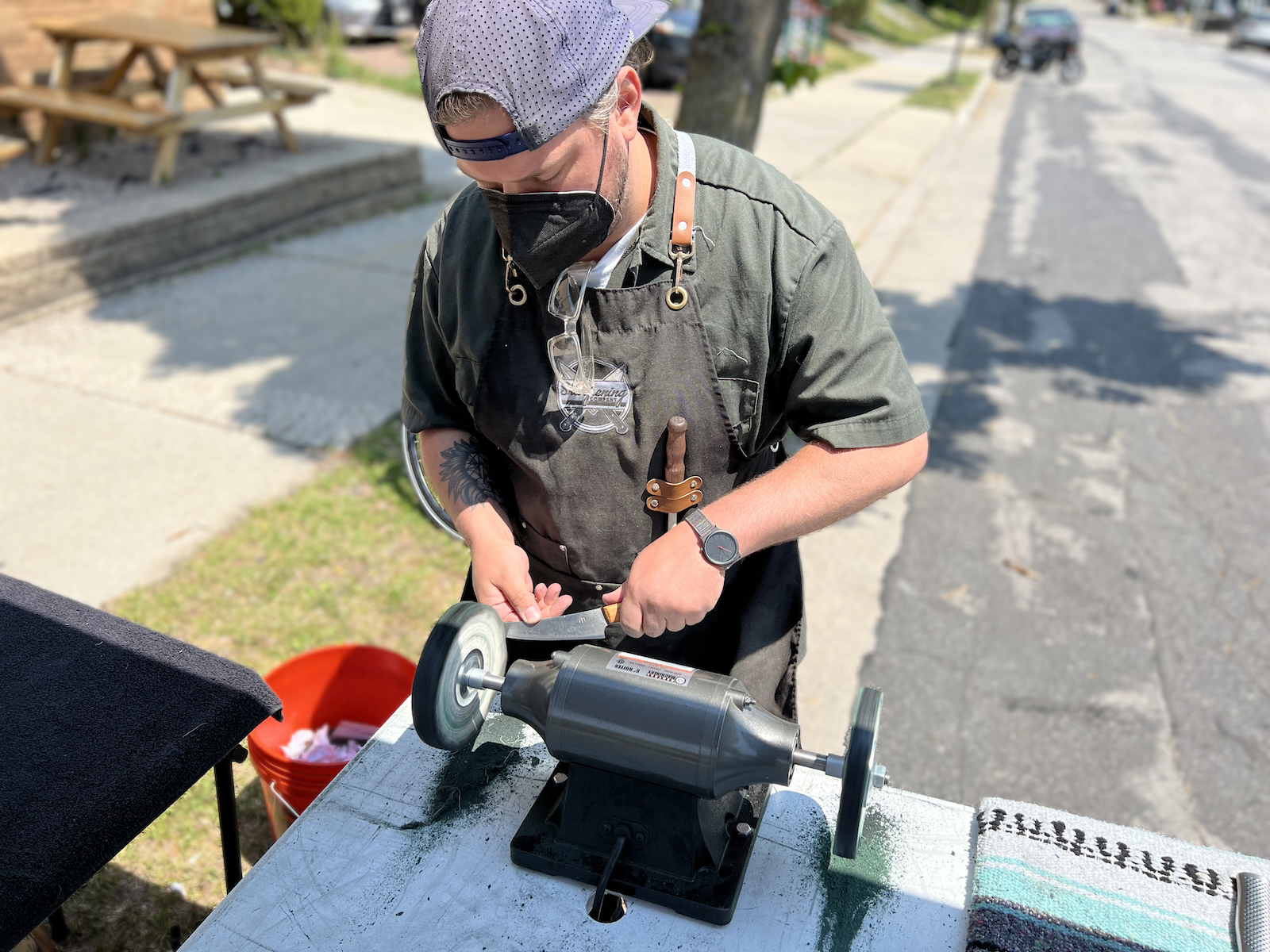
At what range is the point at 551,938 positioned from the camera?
1.22 meters

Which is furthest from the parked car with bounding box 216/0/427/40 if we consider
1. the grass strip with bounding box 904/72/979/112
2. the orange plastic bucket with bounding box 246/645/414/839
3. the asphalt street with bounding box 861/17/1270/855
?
the orange plastic bucket with bounding box 246/645/414/839

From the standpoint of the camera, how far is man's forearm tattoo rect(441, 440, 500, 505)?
1.65 m

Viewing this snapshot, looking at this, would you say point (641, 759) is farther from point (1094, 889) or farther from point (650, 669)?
point (1094, 889)

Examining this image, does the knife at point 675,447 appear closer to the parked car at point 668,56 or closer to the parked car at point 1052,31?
the parked car at point 668,56

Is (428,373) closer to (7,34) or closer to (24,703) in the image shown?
(24,703)

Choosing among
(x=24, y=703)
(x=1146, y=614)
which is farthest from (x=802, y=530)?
(x=1146, y=614)

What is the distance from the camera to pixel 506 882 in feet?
4.26

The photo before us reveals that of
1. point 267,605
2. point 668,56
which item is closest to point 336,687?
point 267,605

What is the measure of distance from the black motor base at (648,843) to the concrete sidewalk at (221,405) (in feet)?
6.28

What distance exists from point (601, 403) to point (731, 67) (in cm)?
316

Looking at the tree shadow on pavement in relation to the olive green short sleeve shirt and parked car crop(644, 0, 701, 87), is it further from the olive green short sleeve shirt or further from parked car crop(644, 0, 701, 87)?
parked car crop(644, 0, 701, 87)

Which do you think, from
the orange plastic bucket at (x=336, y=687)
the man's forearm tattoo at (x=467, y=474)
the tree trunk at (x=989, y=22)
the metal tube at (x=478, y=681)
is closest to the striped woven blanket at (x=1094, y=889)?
the metal tube at (x=478, y=681)

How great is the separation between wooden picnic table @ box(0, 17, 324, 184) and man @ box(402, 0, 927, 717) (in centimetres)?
602

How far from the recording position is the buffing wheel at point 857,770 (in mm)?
1129
